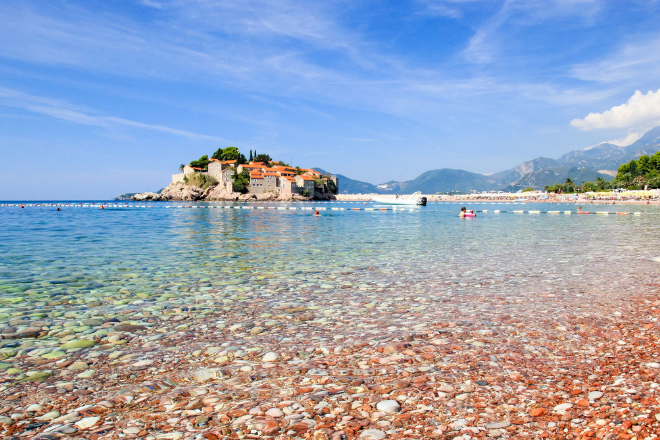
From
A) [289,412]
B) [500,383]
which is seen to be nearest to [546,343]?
[500,383]

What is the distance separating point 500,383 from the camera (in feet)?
14.8

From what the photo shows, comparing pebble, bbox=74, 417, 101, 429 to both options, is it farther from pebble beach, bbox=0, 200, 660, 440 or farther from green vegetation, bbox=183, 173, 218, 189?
green vegetation, bbox=183, 173, 218, 189

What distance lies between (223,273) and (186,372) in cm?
718

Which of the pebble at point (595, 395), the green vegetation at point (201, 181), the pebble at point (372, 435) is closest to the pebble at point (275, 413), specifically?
the pebble at point (372, 435)

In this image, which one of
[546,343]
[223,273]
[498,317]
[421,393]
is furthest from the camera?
[223,273]

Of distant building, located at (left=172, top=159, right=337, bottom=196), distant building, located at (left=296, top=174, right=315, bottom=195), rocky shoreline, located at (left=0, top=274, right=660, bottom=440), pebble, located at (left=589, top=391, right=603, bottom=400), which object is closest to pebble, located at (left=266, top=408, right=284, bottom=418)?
rocky shoreline, located at (left=0, top=274, right=660, bottom=440)

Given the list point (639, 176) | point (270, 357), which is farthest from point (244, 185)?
point (270, 357)

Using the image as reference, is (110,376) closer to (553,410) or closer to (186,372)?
(186,372)

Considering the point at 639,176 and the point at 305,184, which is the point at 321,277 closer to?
the point at 639,176

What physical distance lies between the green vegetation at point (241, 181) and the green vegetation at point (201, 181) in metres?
12.7

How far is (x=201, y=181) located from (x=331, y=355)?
201364mm

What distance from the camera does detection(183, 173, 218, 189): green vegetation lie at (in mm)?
191438

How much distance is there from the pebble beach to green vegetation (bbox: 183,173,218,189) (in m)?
187

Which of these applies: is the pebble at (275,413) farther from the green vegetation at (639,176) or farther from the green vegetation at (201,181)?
the green vegetation at (201,181)
